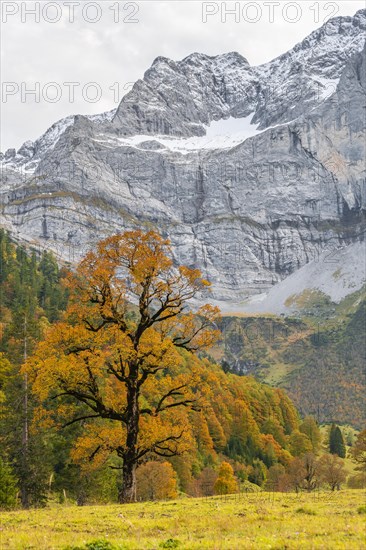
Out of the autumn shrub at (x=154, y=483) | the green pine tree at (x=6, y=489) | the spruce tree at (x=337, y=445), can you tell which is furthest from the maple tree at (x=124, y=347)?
the spruce tree at (x=337, y=445)

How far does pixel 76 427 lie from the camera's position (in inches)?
1969

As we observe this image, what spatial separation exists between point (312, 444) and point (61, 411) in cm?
13677

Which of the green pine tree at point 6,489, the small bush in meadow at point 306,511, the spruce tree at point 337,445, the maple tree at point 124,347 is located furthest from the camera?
the spruce tree at point 337,445

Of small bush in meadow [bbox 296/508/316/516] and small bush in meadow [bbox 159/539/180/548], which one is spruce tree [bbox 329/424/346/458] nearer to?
small bush in meadow [bbox 296/508/316/516]

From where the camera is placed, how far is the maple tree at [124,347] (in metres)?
25.9

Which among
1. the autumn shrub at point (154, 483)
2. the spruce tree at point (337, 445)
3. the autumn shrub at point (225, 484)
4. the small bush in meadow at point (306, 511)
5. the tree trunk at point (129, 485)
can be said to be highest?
the small bush in meadow at point (306, 511)

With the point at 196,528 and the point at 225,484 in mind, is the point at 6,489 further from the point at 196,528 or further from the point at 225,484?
the point at 225,484

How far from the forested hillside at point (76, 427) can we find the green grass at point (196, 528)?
7224 millimetres

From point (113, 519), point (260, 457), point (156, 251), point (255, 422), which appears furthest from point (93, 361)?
point (255, 422)

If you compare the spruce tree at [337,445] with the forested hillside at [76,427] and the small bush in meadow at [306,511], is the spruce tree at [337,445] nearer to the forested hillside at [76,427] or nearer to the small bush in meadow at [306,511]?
the forested hillside at [76,427]

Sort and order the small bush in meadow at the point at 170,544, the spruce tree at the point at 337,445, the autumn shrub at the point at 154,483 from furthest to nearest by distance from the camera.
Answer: the spruce tree at the point at 337,445
the autumn shrub at the point at 154,483
the small bush in meadow at the point at 170,544

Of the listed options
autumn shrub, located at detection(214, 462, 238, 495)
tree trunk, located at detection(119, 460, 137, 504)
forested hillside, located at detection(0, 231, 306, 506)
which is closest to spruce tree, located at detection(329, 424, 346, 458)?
forested hillside, located at detection(0, 231, 306, 506)

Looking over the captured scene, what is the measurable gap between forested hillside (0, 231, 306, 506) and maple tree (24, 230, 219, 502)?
32.3 inches

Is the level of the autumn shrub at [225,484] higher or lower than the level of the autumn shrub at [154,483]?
lower
